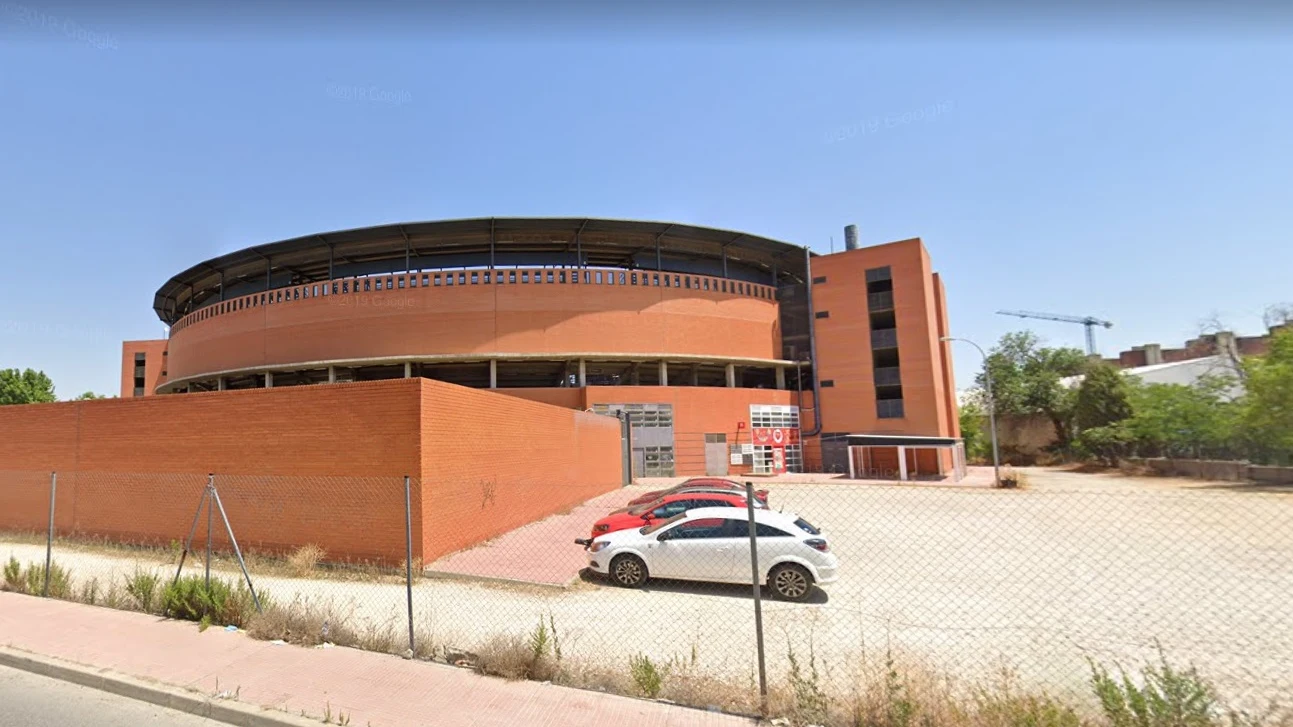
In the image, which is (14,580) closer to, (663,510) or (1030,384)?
(663,510)

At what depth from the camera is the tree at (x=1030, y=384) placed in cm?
5450

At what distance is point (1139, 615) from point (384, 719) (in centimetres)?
1047

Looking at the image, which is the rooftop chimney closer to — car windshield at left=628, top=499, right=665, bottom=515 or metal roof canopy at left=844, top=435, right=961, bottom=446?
metal roof canopy at left=844, top=435, right=961, bottom=446

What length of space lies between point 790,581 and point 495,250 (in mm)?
35770

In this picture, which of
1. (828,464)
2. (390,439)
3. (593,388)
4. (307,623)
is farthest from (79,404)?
(828,464)

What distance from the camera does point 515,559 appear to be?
11969mm

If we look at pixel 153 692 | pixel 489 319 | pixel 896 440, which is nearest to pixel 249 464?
pixel 153 692

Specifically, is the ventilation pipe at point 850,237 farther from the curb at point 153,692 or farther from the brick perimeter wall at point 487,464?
the curb at point 153,692

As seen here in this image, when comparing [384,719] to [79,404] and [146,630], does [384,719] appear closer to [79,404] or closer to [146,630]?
[146,630]

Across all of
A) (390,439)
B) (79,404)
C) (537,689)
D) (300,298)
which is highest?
(300,298)

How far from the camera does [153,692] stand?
5211 millimetres

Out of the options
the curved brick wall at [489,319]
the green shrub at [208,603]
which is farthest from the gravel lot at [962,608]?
the curved brick wall at [489,319]

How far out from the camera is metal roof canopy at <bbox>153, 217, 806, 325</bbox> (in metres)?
38.2

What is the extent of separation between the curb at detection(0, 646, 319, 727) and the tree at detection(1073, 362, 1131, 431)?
56823 millimetres
